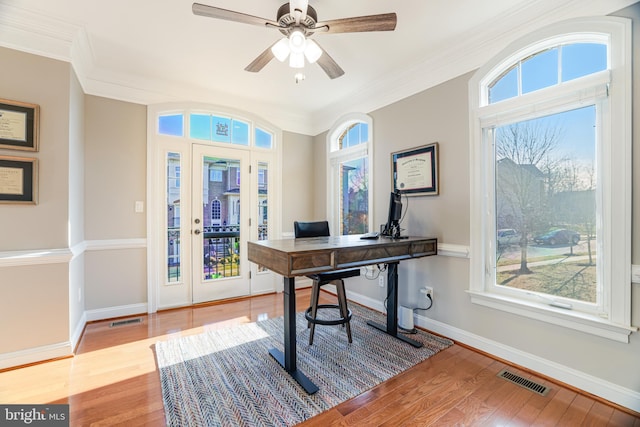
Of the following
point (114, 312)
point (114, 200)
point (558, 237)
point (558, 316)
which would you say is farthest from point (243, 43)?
point (558, 316)

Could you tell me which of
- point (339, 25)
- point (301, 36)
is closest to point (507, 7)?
point (339, 25)

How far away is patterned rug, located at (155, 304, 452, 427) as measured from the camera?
1.66 meters

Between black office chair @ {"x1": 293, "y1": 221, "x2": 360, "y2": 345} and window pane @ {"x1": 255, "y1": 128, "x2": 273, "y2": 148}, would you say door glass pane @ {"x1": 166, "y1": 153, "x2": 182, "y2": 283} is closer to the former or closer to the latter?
window pane @ {"x1": 255, "y1": 128, "x2": 273, "y2": 148}

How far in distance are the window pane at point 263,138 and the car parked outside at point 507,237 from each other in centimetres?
317

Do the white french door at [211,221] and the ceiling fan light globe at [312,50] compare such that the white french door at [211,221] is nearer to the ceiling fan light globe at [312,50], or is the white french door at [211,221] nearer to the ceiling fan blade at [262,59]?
the ceiling fan blade at [262,59]

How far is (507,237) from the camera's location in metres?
→ 2.33

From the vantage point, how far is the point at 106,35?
2396mm

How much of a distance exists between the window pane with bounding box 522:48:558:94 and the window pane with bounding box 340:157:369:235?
72.3 inches

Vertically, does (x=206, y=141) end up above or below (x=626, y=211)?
above

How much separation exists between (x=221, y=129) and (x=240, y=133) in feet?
0.85

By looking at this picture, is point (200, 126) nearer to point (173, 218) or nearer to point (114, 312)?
point (173, 218)

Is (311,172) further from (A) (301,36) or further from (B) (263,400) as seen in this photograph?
(B) (263,400)

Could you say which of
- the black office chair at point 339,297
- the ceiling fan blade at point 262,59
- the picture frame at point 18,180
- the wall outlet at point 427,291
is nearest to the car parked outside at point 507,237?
the wall outlet at point 427,291

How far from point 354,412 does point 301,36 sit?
2398mm
